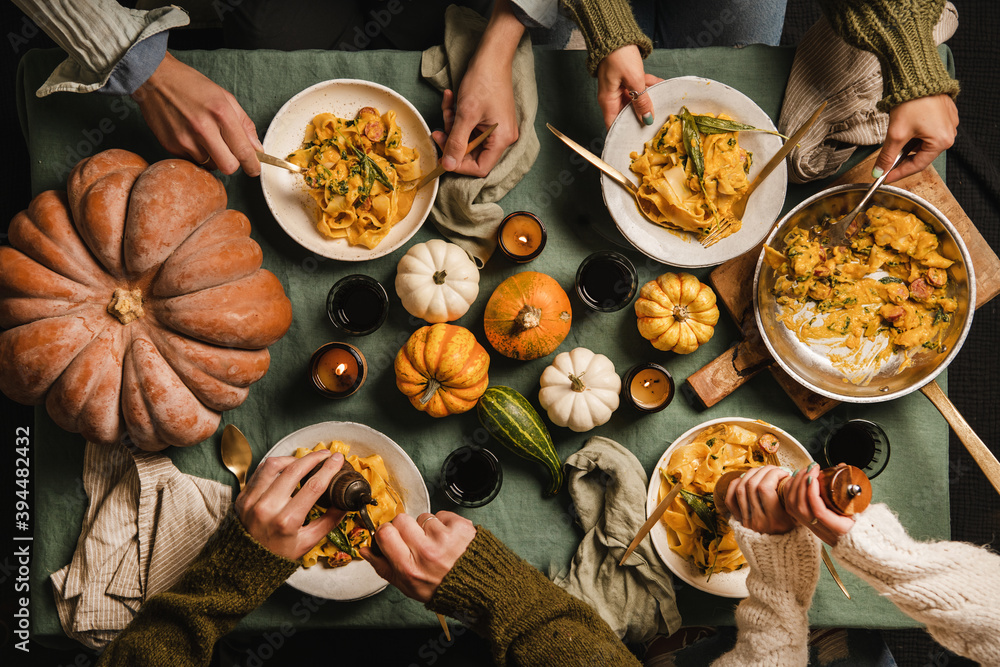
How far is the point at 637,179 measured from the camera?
1.80m

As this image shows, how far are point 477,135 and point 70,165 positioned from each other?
1219 millimetres

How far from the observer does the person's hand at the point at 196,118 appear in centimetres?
162

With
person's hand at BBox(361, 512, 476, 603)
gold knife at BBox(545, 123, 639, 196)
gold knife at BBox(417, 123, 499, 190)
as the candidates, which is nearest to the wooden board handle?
gold knife at BBox(545, 123, 639, 196)

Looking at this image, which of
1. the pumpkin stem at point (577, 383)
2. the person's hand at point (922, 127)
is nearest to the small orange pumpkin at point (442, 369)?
the pumpkin stem at point (577, 383)

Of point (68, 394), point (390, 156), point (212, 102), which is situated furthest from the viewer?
point (390, 156)

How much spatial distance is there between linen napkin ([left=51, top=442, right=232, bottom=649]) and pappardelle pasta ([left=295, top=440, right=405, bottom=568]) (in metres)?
0.32

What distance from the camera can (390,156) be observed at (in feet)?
5.79

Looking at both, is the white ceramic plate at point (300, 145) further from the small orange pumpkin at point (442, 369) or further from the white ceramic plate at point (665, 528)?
the white ceramic plate at point (665, 528)

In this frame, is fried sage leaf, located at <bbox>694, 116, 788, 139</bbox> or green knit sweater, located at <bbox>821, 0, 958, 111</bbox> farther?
fried sage leaf, located at <bbox>694, 116, 788, 139</bbox>

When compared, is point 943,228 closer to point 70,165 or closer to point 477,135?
point 477,135

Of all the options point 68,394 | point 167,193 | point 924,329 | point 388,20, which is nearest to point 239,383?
point 68,394

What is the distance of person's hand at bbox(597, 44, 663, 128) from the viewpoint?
1688mm

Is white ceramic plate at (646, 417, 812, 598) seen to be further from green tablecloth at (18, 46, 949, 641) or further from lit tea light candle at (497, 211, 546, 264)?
lit tea light candle at (497, 211, 546, 264)

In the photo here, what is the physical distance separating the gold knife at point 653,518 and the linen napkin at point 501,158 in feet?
2.96
